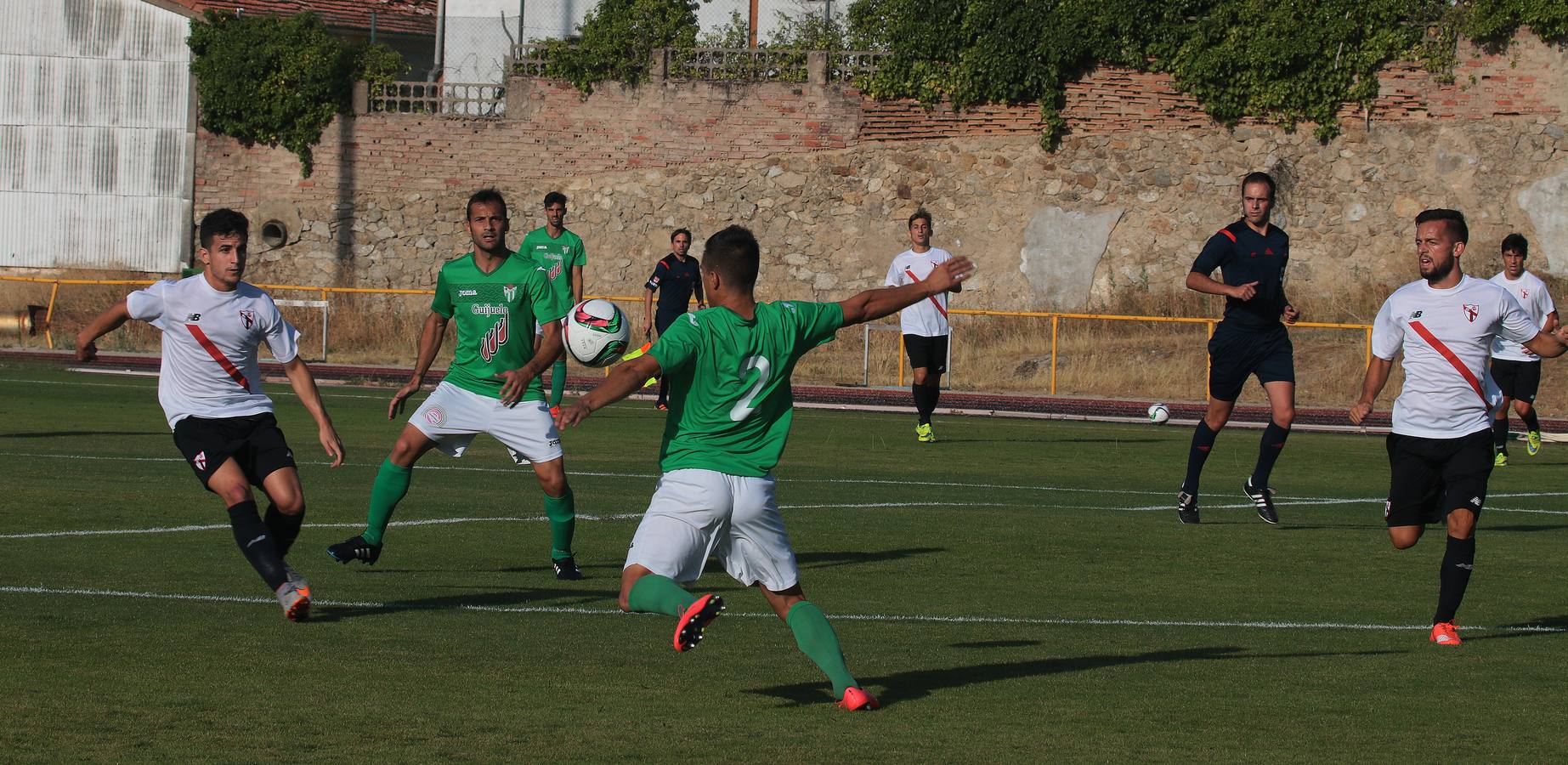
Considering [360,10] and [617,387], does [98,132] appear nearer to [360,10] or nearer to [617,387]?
[360,10]

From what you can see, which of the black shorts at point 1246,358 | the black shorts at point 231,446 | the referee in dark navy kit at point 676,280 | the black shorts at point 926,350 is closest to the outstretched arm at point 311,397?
the black shorts at point 231,446

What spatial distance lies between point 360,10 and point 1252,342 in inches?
1443

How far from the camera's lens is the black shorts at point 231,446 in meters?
8.09

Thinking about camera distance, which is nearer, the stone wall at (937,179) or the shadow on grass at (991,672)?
the shadow on grass at (991,672)

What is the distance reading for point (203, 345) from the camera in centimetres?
823

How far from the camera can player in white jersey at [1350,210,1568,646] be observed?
27.1ft

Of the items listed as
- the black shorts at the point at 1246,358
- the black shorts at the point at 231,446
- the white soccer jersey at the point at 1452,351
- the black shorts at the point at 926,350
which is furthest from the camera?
the black shorts at the point at 926,350

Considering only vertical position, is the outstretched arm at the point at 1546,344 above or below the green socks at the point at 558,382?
above

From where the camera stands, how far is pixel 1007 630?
8109mm

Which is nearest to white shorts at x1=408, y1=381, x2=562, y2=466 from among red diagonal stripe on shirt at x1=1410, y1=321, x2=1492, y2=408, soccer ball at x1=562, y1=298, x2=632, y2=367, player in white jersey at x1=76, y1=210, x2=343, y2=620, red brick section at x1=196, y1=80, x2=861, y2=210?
soccer ball at x1=562, y1=298, x2=632, y2=367

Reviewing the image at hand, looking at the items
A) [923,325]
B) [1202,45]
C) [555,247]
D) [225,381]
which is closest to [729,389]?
[225,381]

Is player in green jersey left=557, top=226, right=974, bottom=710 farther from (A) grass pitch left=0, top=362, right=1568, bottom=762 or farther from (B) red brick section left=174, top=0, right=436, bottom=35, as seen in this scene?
(B) red brick section left=174, top=0, right=436, bottom=35

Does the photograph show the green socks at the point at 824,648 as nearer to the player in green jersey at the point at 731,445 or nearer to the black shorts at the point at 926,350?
the player in green jersey at the point at 731,445

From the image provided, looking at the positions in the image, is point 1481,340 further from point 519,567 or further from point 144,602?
point 144,602
